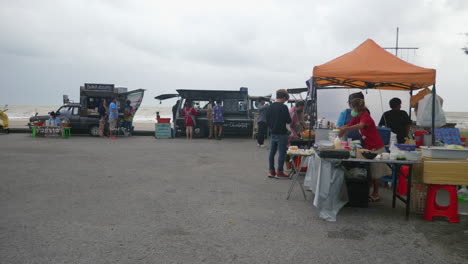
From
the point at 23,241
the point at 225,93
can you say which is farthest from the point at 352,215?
the point at 225,93

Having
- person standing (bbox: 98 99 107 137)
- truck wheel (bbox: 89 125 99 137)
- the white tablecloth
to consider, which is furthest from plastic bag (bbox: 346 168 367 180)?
truck wheel (bbox: 89 125 99 137)

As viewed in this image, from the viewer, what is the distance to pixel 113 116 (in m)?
16.5

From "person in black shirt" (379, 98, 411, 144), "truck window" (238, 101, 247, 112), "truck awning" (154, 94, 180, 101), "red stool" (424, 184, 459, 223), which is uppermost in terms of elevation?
"truck awning" (154, 94, 180, 101)

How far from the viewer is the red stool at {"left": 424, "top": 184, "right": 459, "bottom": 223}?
464 centimetres

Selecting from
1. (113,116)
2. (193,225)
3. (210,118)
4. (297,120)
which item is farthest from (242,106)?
(193,225)

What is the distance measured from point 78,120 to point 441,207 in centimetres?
1680

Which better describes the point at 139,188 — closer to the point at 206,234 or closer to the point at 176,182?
the point at 176,182

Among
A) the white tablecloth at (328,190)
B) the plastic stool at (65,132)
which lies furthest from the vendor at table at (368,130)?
the plastic stool at (65,132)

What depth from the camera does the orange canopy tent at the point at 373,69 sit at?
6.21 m

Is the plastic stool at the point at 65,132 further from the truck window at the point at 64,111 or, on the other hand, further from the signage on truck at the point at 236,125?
the signage on truck at the point at 236,125

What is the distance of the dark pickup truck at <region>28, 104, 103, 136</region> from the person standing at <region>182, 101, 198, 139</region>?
4.71 metres

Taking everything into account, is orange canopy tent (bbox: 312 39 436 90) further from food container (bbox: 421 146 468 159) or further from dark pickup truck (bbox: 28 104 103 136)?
dark pickup truck (bbox: 28 104 103 136)

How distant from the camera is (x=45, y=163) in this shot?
892 centimetres

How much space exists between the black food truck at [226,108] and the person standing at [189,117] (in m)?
0.51
